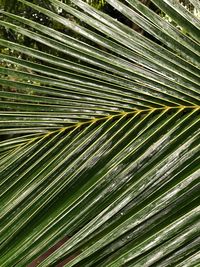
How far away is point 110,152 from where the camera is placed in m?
1.02

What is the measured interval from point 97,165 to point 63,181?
9 centimetres

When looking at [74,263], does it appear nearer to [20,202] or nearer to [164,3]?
[20,202]

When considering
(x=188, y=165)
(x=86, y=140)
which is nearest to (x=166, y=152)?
(x=188, y=165)

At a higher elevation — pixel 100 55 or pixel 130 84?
pixel 100 55

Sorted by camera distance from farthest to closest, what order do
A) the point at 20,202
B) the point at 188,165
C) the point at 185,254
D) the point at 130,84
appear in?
the point at 130,84 → the point at 20,202 → the point at 188,165 → the point at 185,254

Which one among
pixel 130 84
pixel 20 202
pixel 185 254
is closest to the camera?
pixel 185 254

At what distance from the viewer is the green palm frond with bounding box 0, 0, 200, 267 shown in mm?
809

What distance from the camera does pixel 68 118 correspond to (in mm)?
1172

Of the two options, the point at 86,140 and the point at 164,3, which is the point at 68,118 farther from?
the point at 164,3

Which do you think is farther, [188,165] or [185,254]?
[188,165]

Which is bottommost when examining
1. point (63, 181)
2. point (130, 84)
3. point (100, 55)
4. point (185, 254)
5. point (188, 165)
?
point (185, 254)

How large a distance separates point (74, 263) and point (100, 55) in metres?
0.58

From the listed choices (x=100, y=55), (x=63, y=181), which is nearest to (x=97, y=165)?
(x=63, y=181)

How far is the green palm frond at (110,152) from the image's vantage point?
31.9 inches
